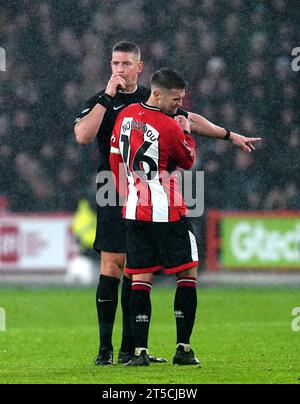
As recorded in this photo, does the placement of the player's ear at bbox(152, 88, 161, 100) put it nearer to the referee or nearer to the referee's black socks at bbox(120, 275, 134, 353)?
the referee

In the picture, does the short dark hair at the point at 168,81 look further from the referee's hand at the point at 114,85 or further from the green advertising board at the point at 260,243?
the green advertising board at the point at 260,243

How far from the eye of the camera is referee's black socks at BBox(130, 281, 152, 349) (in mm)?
6328

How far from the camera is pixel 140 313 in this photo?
250 inches

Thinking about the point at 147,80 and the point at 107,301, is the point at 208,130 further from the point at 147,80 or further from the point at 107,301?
the point at 147,80

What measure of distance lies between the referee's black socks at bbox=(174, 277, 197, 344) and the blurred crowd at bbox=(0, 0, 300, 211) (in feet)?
27.3

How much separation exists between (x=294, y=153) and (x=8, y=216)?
3803mm

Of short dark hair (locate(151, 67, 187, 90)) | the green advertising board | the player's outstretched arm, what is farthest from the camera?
the green advertising board

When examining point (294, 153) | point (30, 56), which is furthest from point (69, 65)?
point (294, 153)

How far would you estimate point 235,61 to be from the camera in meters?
16.0

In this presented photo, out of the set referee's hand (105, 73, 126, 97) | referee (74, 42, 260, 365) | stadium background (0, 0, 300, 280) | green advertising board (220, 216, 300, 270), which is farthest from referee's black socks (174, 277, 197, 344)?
stadium background (0, 0, 300, 280)

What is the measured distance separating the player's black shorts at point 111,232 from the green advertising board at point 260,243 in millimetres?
7585

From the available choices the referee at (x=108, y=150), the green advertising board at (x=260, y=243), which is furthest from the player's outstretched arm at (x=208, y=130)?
the green advertising board at (x=260, y=243)

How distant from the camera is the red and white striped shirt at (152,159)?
630cm
